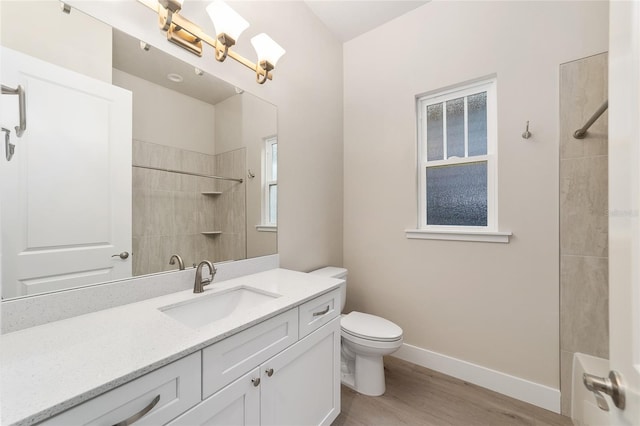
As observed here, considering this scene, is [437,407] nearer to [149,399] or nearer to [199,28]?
[149,399]

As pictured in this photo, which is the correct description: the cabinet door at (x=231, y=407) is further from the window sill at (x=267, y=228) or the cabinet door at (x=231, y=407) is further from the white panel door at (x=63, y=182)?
the window sill at (x=267, y=228)

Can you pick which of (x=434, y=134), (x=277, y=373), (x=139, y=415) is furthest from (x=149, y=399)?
(x=434, y=134)

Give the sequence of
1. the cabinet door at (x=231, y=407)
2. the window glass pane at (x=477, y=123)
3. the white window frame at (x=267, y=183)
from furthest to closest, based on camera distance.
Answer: the window glass pane at (x=477, y=123) < the white window frame at (x=267, y=183) < the cabinet door at (x=231, y=407)

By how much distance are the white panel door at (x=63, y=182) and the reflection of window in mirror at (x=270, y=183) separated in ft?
2.53

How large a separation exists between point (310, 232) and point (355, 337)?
0.84 meters

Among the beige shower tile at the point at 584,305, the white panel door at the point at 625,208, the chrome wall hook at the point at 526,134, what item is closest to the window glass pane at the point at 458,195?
the chrome wall hook at the point at 526,134

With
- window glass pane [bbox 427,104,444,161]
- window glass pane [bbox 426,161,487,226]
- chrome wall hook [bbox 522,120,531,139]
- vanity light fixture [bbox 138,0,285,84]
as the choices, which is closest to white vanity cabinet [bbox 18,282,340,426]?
window glass pane [bbox 426,161,487,226]

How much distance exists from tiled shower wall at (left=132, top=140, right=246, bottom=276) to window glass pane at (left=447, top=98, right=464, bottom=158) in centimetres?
160

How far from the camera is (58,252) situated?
90cm

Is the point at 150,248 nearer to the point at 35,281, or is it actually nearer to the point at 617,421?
the point at 35,281

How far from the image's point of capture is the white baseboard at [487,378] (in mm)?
1537

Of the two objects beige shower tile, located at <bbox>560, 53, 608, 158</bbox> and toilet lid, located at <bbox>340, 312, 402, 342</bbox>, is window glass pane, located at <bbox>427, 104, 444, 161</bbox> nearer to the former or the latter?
beige shower tile, located at <bbox>560, 53, 608, 158</bbox>

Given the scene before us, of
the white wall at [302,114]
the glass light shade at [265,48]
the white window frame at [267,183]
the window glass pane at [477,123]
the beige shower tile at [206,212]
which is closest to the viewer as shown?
the beige shower tile at [206,212]

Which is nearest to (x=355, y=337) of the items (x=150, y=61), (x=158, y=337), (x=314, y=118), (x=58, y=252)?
(x=158, y=337)
